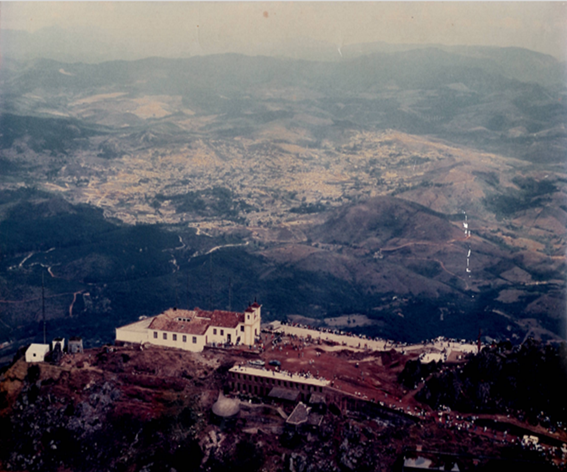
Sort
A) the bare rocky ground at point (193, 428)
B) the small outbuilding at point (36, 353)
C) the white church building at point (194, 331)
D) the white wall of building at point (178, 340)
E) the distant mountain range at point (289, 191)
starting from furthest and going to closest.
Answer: the distant mountain range at point (289, 191) → the white church building at point (194, 331) → the white wall of building at point (178, 340) → the small outbuilding at point (36, 353) → the bare rocky ground at point (193, 428)

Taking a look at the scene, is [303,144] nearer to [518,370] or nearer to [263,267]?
[263,267]

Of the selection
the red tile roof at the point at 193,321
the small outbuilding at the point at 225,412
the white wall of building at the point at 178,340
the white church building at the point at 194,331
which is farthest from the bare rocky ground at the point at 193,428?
the red tile roof at the point at 193,321

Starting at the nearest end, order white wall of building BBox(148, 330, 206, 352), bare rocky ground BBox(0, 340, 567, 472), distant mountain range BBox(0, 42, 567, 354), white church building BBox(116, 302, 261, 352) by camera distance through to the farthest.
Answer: bare rocky ground BBox(0, 340, 567, 472), white wall of building BBox(148, 330, 206, 352), white church building BBox(116, 302, 261, 352), distant mountain range BBox(0, 42, 567, 354)

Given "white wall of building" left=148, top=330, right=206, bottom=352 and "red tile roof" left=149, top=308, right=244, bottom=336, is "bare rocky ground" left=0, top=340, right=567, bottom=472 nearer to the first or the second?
"white wall of building" left=148, top=330, right=206, bottom=352

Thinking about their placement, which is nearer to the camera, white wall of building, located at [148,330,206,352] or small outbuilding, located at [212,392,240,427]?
small outbuilding, located at [212,392,240,427]

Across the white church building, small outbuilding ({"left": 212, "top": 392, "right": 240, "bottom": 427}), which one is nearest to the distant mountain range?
the white church building

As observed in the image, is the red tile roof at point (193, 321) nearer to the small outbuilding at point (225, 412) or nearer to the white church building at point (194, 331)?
the white church building at point (194, 331)

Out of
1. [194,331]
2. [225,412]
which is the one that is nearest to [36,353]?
[194,331]

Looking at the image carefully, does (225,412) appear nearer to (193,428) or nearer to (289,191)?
(193,428)
